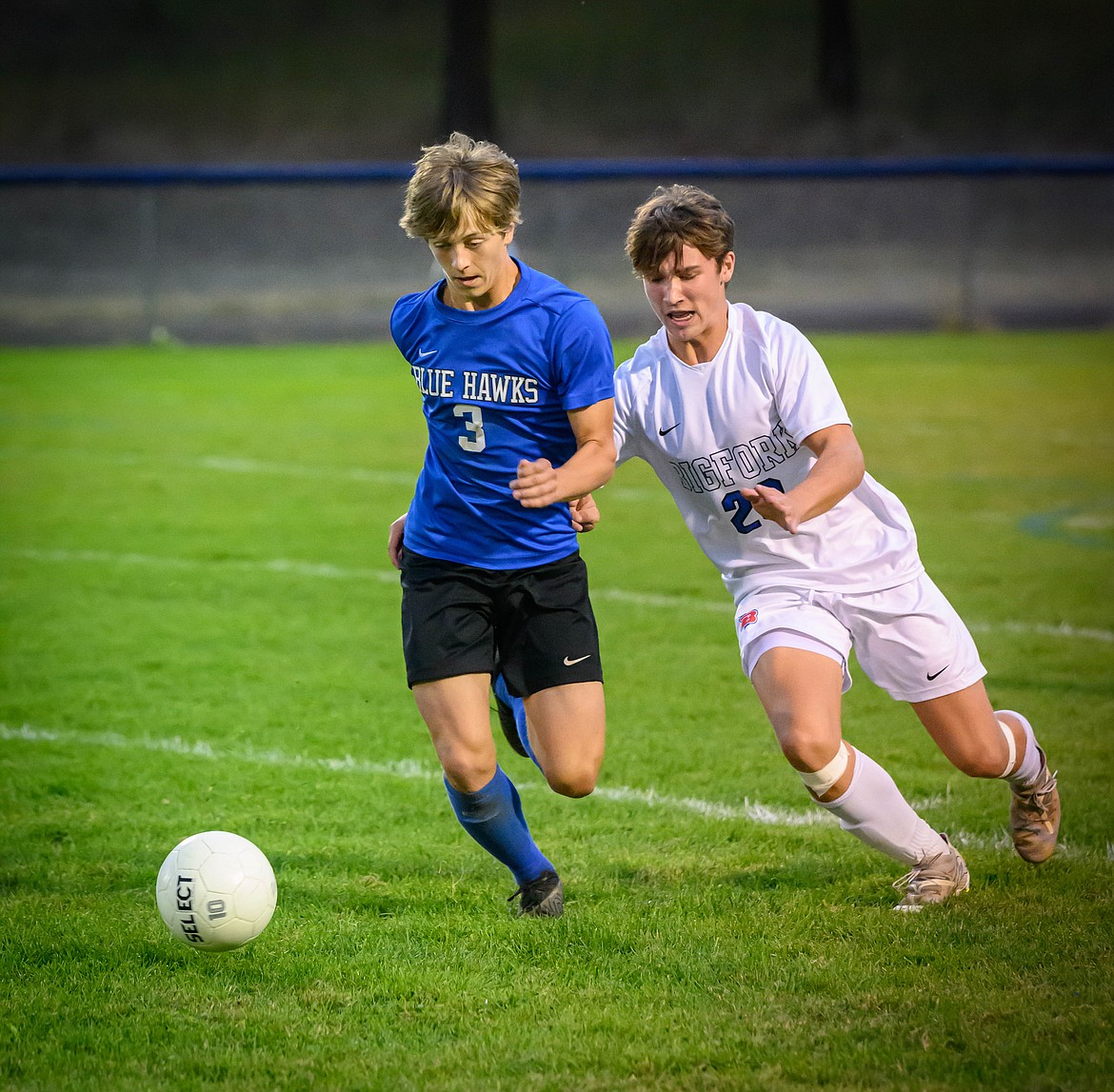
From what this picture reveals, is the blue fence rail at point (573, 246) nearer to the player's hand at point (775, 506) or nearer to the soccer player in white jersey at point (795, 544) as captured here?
the soccer player in white jersey at point (795, 544)

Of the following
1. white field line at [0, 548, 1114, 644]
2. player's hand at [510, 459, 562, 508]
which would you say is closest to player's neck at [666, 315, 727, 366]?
player's hand at [510, 459, 562, 508]

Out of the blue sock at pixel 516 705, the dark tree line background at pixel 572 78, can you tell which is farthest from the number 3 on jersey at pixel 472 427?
the dark tree line background at pixel 572 78

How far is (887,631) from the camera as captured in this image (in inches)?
171

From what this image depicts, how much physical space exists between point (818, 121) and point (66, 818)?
114ft

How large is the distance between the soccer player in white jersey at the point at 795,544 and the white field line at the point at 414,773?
48 cm

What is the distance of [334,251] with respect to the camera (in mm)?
24312

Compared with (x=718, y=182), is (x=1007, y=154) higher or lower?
higher

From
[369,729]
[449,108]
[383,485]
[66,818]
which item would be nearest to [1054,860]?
[369,729]

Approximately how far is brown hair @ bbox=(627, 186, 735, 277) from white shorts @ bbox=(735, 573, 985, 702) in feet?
3.14

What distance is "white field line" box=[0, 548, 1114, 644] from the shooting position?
757cm

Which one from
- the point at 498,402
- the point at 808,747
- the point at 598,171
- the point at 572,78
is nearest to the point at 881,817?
the point at 808,747

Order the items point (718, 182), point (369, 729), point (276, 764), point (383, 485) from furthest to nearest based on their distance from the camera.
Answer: point (718, 182)
point (383, 485)
point (369, 729)
point (276, 764)

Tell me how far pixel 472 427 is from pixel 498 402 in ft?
0.33

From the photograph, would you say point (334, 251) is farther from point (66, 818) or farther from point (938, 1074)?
point (938, 1074)
